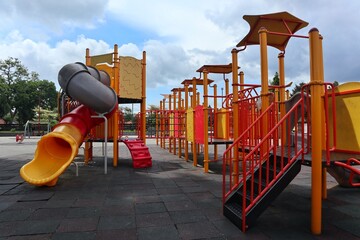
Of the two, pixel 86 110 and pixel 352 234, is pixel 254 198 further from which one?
pixel 86 110

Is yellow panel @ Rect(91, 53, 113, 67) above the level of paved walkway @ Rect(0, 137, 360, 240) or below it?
above

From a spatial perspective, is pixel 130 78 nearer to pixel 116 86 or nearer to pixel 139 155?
pixel 116 86

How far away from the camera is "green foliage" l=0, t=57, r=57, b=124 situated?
56.4 m

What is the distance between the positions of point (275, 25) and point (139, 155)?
255 inches

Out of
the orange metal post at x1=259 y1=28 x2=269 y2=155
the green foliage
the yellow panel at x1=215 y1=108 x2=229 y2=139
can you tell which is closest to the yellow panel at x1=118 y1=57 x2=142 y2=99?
the yellow panel at x1=215 y1=108 x2=229 y2=139

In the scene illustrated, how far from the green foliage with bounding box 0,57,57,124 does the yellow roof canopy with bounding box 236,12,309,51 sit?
54.9 meters

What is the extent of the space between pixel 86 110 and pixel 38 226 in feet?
18.6

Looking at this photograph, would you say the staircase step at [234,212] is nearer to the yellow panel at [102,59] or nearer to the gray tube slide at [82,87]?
the gray tube slide at [82,87]

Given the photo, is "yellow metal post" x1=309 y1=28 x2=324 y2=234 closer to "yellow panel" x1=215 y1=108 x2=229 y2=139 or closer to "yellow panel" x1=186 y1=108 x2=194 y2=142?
"yellow panel" x1=215 y1=108 x2=229 y2=139

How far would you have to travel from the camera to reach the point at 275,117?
6137 millimetres

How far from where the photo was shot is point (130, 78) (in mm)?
11188

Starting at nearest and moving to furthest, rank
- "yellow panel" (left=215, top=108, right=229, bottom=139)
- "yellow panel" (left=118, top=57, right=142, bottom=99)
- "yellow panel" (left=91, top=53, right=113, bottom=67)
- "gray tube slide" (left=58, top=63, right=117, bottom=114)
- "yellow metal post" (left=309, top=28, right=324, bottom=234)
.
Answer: "yellow metal post" (left=309, top=28, right=324, bottom=234) < "gray tube slide" (left=58, top=63, right=117, bottom=114) < "yellow panel" (left=215, top=108, right=229, bottom=139) < "yellow panel" (left=118, top=57, right=142, bottom=99) < "yellow panel" (left=91, top=53, right=113, bottom=67)

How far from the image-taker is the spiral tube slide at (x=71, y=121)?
794cm

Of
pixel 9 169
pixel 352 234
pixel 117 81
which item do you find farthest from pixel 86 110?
pixel 352 234
